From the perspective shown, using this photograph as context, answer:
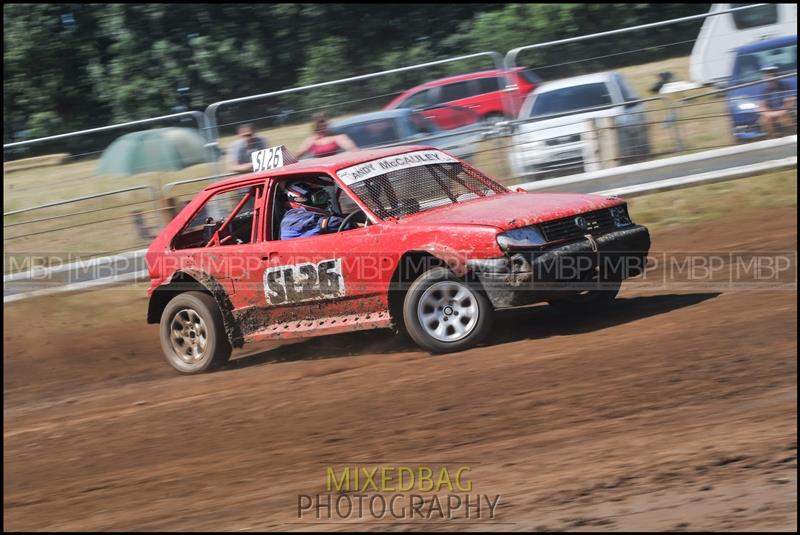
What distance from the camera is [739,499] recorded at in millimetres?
4121

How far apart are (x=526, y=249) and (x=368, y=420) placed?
1647mm

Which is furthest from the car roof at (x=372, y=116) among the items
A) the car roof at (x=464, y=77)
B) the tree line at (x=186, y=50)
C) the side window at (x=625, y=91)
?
the tree line at (x=186, y=50)

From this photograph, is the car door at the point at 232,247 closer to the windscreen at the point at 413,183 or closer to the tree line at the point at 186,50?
the windscreen at the point at 413,183

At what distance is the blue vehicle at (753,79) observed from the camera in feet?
37.1

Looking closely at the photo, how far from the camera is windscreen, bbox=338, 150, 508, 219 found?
7398mm

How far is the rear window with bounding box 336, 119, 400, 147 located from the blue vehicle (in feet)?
12.7

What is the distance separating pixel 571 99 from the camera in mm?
11781

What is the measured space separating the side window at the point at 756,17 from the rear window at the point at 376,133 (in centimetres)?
410

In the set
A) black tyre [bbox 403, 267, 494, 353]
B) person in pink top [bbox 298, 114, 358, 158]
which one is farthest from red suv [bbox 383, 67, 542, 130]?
black tyre [bbox 403, 267, 494, 353]

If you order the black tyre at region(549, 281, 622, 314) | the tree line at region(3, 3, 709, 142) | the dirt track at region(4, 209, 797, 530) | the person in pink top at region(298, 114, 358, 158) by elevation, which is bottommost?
the dirt track at region(4, 209, 797, 530)

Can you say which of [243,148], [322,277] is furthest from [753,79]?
[322,277]

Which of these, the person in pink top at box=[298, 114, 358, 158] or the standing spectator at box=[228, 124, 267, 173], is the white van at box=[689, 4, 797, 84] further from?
the standing spectator at box=[228, 124, 267, 173]

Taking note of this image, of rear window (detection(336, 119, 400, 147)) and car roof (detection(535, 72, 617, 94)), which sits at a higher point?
car roof (detection(535, 72, 617, 94))

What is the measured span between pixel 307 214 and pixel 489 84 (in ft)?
15.9
